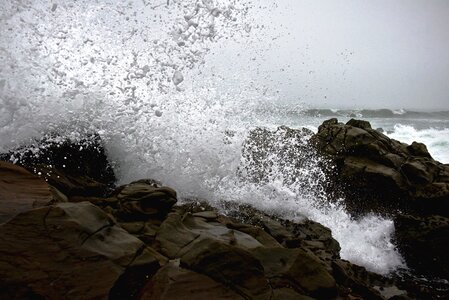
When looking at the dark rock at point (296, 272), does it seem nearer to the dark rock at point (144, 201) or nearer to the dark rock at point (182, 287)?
the dark rock at point (182, 287)

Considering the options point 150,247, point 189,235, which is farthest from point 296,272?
point 150,247

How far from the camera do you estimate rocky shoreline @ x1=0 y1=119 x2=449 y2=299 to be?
2361 millimetres

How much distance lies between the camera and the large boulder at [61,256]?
2.25 m

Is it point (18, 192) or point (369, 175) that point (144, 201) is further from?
point (369, 175)

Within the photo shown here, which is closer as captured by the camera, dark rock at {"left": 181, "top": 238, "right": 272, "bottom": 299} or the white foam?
dark rock at {"left": 181, "top": 238, "right": 272, "bottom": 299}

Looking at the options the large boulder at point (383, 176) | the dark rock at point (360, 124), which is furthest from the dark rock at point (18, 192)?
the dark rock at point (360, 124)

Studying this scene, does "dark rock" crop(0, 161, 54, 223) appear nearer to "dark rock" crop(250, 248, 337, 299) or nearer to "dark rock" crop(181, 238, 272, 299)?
"dark rock" crop(181, 238, 272, 299)

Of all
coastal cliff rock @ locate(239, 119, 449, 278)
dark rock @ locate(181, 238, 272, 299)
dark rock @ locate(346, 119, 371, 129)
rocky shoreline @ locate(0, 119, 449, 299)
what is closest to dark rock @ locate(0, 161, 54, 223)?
rocky shoreline @ locate(0, 119, 449, 299)

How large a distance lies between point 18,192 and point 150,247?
1347 mm

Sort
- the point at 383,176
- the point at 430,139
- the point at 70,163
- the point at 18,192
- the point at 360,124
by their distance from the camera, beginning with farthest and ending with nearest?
the point at 430,139
the point at 360,124
the point at 383,176
the point at 70,163
the point at 18,192

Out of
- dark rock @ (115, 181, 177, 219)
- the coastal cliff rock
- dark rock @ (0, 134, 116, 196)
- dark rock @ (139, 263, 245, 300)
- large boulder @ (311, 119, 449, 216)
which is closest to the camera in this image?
dark rock @ (139, 263, 245, 300)

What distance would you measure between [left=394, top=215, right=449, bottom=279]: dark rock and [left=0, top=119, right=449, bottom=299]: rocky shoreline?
17mm

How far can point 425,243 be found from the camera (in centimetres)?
606

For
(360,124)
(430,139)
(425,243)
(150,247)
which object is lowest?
(425,243)
